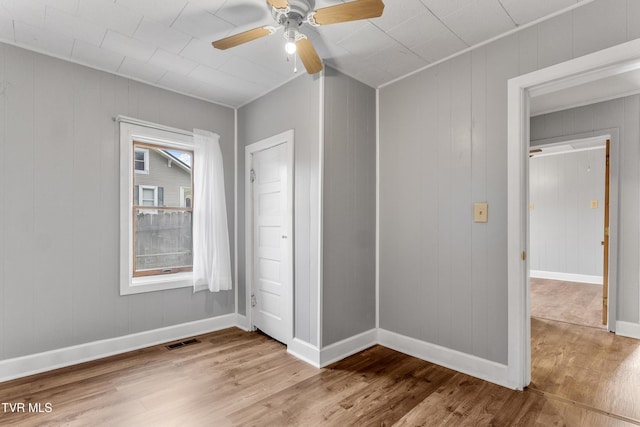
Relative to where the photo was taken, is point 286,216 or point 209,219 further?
point 209,219

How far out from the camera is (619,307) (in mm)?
3514

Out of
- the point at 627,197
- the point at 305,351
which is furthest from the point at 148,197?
the point at 627,197

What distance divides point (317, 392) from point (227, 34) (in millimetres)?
2767

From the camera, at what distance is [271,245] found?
3.47 m

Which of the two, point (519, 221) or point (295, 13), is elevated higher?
point (295, 13)

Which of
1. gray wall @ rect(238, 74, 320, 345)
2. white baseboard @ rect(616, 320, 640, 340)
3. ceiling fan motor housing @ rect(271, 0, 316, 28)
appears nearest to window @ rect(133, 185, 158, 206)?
gray wall @ rect(238, 74, 320, 345)

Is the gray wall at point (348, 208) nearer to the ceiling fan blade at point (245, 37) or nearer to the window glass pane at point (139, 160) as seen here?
the ceiling fan blade at point (245, 37)

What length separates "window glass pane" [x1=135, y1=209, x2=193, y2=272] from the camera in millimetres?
3371

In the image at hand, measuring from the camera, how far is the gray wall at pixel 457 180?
7.41ft

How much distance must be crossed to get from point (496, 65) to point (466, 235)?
1.36 metres

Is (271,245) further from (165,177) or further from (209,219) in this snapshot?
(165,177)

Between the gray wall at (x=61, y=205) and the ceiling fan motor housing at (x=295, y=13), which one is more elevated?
the ceiling fan motor housing at (x=295, y=13)

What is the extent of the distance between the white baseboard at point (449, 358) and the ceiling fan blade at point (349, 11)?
2.60m

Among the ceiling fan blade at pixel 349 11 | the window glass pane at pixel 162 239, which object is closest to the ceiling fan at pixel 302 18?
the ceiling fan blade at pixel 349 11
